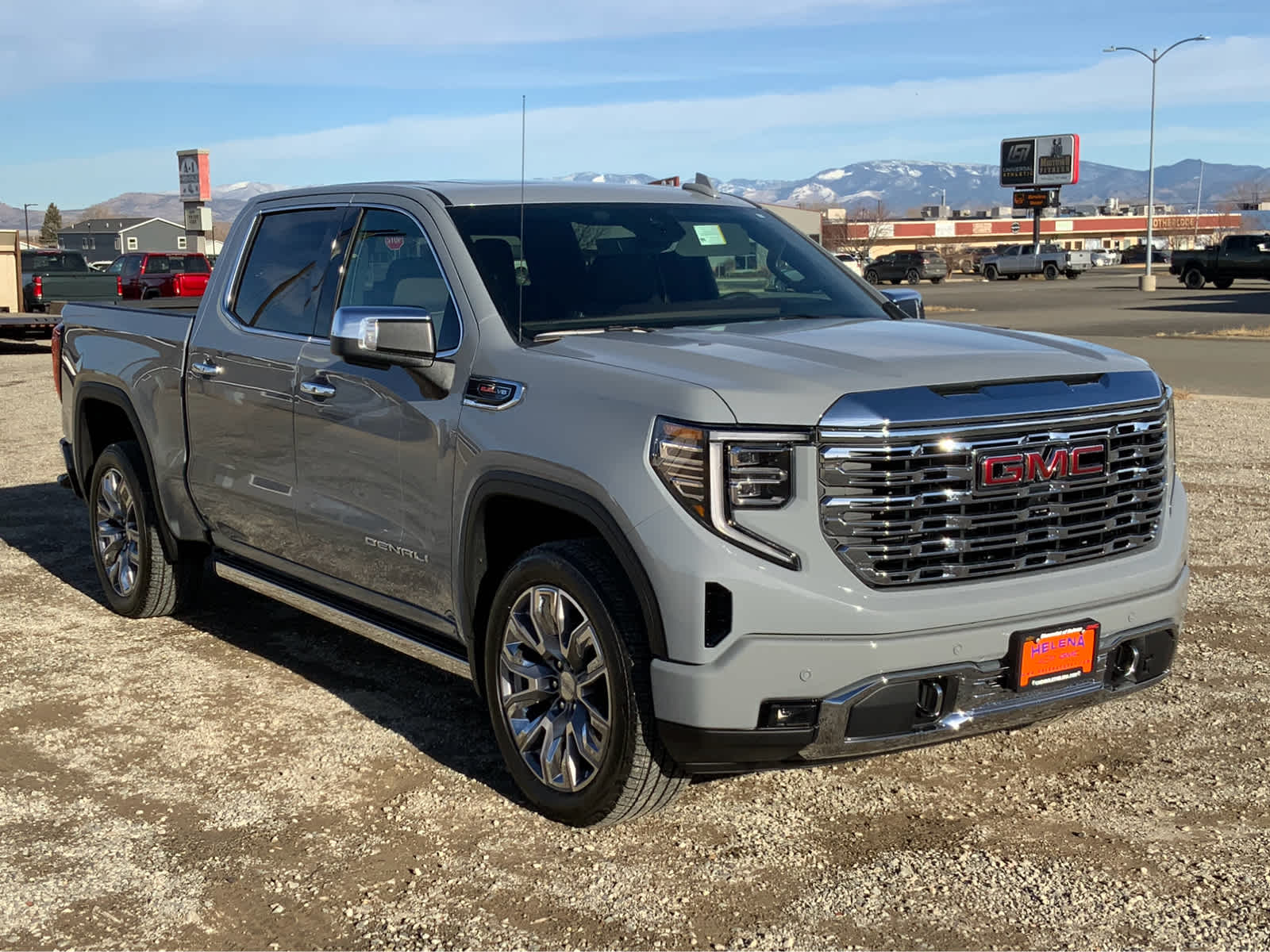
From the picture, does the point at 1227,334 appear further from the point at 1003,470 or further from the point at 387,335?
the point at 387,335

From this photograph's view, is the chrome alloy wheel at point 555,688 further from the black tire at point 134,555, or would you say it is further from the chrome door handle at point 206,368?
the black tire at point 134,555

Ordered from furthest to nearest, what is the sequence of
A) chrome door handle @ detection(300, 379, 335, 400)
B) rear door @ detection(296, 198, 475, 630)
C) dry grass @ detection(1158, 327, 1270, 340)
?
dry grass @ detection(1158, 327, 1270, 340), chrome door handle @ detection(300, 379, 335, 400), rear door @ detection(296, 198, 475, 630)

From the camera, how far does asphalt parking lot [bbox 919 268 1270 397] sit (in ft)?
64.7

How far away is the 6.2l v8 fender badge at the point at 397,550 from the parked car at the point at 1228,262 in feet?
165

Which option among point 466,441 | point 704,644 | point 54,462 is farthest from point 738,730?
point 54,462

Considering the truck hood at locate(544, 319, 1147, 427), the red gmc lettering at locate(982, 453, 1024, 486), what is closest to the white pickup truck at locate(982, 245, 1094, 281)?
the truck hood at locate(544, 319, 1147, 427)

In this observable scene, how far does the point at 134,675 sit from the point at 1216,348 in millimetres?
21201

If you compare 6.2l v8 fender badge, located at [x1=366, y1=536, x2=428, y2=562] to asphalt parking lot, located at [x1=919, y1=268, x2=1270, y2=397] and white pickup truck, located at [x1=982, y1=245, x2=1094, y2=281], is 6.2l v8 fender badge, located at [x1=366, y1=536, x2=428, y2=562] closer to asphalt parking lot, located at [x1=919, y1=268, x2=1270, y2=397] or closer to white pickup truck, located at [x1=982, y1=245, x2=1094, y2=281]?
asphalt parking lot, located at [x1=919, y1=268, x2=1270, y2=397]

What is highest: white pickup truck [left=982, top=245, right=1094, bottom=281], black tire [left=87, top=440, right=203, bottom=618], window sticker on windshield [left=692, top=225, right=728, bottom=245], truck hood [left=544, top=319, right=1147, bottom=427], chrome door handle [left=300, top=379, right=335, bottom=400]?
white pickup truck [left=982, top=245, right=1094, bottom=281]

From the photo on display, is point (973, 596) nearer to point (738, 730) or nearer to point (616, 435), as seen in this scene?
point (738, 730)

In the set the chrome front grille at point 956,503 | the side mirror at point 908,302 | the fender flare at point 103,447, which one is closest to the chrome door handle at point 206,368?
the fender flare at point 103,447

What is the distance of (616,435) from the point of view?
13.2ft

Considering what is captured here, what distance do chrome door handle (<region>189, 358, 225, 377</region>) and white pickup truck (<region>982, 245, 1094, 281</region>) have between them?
70807 millimetres

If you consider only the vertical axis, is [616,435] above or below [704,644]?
above
